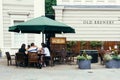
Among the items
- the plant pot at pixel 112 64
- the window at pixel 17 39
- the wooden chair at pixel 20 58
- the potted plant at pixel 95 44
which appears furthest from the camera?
the potted plant at pixel 95 44

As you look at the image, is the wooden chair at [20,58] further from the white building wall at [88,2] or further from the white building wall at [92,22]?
the white building wall at [88,2]

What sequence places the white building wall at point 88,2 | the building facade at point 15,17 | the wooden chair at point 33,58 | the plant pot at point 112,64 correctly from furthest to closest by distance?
the white building wall at point 88,2 < the building facade at point 15,17 < the wooden chair at point 33,58 < the plant pot at point 112,64

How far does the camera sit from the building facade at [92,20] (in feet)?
113

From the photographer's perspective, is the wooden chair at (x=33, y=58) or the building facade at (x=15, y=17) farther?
the building facade at (x=15, y=17)

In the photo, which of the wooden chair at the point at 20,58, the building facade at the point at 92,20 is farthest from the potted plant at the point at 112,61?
the building facade at the point at 92,20

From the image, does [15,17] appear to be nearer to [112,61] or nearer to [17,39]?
[17,39]

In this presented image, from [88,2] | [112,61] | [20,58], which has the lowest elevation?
[112,61]

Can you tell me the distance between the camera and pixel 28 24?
23.2 m

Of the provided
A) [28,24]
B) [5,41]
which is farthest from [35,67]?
[5,41]

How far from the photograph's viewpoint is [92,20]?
34.4m

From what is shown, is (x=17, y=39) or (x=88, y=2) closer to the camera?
(x=17, y=39)

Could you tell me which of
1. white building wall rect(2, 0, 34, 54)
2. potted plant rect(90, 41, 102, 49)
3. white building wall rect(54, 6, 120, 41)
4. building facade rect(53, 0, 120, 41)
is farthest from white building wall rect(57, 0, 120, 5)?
potted plant rect(90, 41, 102, 49)

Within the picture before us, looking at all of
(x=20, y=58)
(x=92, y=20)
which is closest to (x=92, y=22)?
(x=92, y=20)

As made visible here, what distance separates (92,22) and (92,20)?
0.53ft
